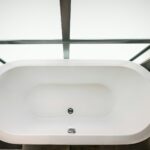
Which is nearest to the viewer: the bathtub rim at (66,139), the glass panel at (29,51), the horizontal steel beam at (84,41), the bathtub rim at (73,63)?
the bathtub rim at (66,139)

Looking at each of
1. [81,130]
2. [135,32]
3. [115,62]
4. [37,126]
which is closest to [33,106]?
[37,126]

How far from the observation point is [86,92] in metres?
1.62

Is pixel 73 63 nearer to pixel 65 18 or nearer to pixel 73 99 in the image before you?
pixel 65 18

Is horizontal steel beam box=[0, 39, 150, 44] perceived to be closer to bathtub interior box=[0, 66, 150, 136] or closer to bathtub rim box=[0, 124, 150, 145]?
bathtub interior box=[0, 66, 150, 136]

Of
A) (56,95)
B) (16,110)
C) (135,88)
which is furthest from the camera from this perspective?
(56,95)

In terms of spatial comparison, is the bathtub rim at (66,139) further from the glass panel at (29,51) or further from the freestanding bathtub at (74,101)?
the glass panel at (29,51)

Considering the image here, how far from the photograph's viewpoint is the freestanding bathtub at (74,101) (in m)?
1.01

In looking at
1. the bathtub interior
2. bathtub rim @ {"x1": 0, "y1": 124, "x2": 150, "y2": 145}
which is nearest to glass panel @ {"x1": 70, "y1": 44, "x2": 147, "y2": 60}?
the bathtub interior

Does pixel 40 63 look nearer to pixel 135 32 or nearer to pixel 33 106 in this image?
pixel 33 106

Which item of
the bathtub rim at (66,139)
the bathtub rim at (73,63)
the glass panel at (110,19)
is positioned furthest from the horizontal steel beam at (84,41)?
the bathtub rim at (66,139)

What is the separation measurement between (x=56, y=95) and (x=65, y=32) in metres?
0.67

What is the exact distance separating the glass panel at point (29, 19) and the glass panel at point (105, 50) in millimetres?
272

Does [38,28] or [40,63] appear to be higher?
[38,28]

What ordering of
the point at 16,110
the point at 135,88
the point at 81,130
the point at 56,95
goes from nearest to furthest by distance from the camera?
the point at 135,88 < the point at 16,110 < the point at 81,130 < the point at 56,95
